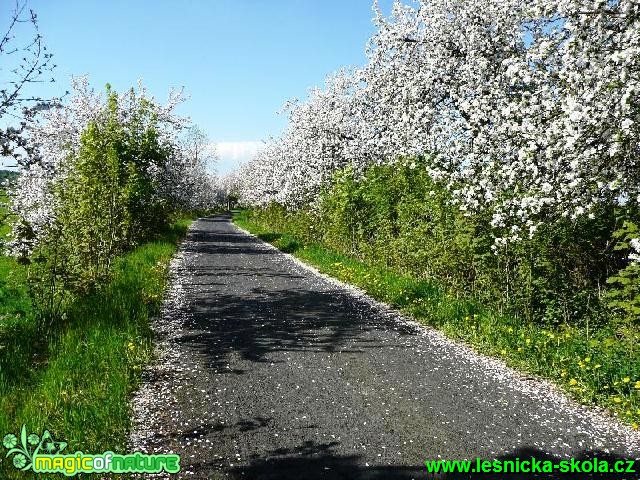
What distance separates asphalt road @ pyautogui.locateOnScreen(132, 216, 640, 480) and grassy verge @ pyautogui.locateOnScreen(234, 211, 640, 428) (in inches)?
13.1

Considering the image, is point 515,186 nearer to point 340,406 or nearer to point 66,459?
point 340,406

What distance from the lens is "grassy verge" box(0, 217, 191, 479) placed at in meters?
5.35

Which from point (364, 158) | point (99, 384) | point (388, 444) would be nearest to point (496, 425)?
point (388, 444)

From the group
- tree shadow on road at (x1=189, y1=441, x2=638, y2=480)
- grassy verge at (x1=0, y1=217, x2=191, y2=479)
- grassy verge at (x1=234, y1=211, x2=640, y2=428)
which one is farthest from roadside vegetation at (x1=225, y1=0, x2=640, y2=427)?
grassy verge at (x1=0, y1=217, x2=191, y2=479)

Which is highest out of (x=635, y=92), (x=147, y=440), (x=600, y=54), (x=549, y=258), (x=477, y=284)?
(x=600, y=54)

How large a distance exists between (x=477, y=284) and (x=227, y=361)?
638 cm

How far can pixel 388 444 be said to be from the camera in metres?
5.37

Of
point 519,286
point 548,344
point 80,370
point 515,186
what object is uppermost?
point 515,186

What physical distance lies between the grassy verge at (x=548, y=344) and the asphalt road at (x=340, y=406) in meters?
0.33

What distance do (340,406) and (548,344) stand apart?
158 inches

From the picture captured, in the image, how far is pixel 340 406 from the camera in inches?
249

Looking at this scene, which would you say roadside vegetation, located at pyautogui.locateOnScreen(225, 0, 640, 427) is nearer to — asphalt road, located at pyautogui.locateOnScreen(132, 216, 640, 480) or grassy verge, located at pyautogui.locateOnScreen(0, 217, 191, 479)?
asphalt road, located at pyautogui.locateOnScreen(132, 216, 640, 480)

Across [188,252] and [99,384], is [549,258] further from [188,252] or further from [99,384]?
[188,252]

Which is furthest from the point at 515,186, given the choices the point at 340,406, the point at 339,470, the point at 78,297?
the point at 78,297
